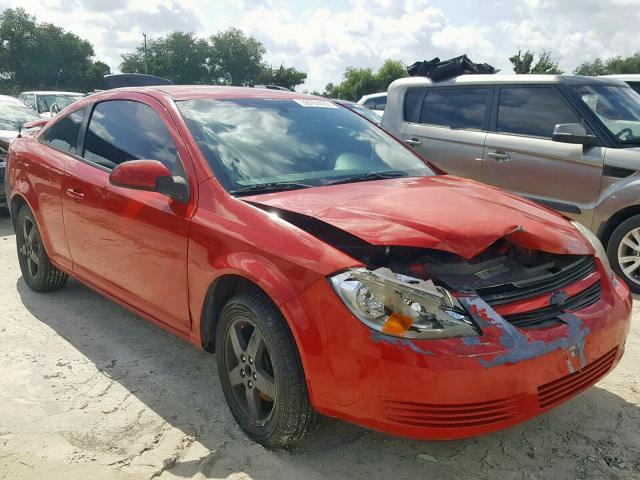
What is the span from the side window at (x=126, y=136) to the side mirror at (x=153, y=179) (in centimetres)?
19

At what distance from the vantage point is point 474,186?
3.32m

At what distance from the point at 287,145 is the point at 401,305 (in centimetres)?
140

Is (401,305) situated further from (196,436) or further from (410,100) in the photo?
(410,100)

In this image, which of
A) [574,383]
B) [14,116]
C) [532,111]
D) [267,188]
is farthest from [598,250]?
[14,116]

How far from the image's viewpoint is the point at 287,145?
3.27 metres

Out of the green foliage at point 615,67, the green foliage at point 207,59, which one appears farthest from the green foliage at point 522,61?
the green foliage at point 207,59

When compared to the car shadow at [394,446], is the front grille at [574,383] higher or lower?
higher

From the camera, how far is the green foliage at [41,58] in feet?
238

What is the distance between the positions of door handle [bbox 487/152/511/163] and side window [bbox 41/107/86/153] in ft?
12.2

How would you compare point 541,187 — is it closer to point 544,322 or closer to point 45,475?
point 544,322

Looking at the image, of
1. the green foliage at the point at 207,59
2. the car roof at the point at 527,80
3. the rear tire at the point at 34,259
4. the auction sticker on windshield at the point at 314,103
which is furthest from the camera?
the green foliage at the point at 207,59

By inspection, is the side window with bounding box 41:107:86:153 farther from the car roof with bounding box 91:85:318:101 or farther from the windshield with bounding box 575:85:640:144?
the windshield with bounding box 575:85:640:144

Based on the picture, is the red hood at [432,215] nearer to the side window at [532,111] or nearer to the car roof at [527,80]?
the side window at [532,111]

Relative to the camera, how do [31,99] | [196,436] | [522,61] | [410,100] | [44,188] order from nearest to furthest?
[196,436]
[44,188]
[410,100]
[31,99]
[522,61]
